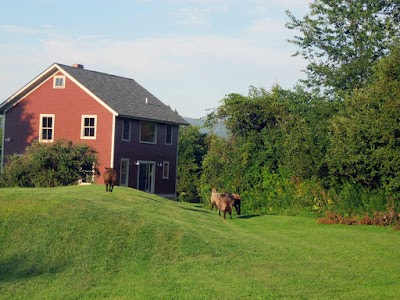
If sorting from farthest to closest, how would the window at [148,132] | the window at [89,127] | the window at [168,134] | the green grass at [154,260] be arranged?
the window at [168,134] < the window at [148,132] < the window at [89,127] < the green grass at [154,260]

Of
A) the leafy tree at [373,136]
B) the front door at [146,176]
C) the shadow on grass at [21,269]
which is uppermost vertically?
the leafy tree at [373,136]

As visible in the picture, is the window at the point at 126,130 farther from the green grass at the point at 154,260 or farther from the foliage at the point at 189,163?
the green grass at the point at 154,260

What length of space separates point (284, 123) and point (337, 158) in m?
8.91

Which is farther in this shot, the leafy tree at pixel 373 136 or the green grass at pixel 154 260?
the leafy tree at pixel 373 136

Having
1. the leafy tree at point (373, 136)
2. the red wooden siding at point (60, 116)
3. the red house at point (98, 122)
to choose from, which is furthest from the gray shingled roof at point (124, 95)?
the leafy tree at point (373, 136)

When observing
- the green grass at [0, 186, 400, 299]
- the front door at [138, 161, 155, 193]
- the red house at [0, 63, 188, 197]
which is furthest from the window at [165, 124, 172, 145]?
the green grass at [0, 186, 400, 299]

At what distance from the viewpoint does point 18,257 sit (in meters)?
14.8

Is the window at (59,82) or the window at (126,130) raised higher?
the window at (59,82)

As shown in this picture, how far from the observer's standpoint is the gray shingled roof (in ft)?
139

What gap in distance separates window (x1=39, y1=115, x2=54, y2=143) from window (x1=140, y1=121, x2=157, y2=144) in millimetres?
5525

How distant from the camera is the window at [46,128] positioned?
43.1 meters

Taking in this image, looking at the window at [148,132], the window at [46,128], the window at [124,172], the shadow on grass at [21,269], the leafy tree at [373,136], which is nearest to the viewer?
the shadow on grass at [21,269]

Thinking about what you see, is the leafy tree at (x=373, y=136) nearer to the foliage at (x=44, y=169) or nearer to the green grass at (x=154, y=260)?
the green grass at (x=154, y=260)

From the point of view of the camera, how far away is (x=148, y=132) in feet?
146
